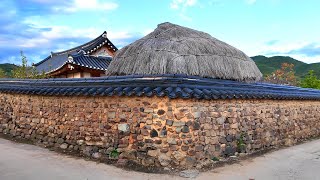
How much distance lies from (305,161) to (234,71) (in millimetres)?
3109

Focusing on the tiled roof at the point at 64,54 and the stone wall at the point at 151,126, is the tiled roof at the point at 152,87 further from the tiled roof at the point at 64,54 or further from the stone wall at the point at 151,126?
the tiled roof at the point at 64,54

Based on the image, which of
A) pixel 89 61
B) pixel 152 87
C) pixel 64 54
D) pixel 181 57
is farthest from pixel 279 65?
pixel 152 87

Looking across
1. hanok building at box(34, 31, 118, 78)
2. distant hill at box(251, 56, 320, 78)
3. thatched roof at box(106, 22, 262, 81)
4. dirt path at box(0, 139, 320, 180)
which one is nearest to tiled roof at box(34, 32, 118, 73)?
hanok building at box(34, 31, 118, 78)

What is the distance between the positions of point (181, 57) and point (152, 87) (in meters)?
1.89

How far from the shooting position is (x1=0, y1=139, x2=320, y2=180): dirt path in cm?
641

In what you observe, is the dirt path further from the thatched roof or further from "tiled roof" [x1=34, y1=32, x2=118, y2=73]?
"tiled roof" [x1=34, y1=32, x2=118, y2=73]

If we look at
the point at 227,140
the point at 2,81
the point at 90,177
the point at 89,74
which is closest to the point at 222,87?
the point at 227,140

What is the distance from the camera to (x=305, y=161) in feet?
28.2

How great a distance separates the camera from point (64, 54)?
88.5 feet

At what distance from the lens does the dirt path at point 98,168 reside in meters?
6.41

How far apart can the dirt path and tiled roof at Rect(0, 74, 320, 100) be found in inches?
64.8

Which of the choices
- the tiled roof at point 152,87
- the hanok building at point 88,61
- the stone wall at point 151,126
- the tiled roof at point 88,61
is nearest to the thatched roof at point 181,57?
the tiled roof at point 152,87

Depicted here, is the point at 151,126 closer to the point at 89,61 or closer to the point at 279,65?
the point at 89,61

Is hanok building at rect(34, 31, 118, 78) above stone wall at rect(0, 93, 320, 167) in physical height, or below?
above
